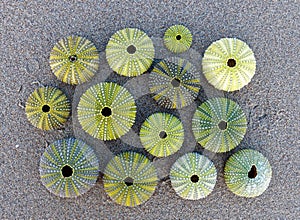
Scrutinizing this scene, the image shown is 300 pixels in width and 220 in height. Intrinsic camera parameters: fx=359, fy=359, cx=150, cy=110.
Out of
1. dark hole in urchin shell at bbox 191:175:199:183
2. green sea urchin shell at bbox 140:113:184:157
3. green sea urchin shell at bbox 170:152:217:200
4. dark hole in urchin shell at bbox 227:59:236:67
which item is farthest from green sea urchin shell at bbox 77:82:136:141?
dark hole in urchin shell at bbox 227:59:236:67

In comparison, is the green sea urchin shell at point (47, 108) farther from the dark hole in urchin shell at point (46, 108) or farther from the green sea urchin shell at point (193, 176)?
the green sea urchin shell at point (193, 176)

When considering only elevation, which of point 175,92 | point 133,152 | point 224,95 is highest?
point 224,95

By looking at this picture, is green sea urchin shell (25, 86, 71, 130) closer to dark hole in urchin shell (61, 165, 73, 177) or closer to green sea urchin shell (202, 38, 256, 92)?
dark hole in urchin shell (61, 165, 73, 177)

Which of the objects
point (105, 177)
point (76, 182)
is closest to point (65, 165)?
point (76, 182)

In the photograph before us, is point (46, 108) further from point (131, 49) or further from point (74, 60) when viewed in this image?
point (131, 49)

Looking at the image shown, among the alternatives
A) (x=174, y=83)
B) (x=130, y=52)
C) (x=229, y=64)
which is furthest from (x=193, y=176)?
(x=130, y=52)

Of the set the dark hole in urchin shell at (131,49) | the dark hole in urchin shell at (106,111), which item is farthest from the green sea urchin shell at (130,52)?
the dark hole in urchin shell at (106,111)

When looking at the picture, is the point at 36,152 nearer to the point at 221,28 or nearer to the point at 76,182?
the point at 76,182
